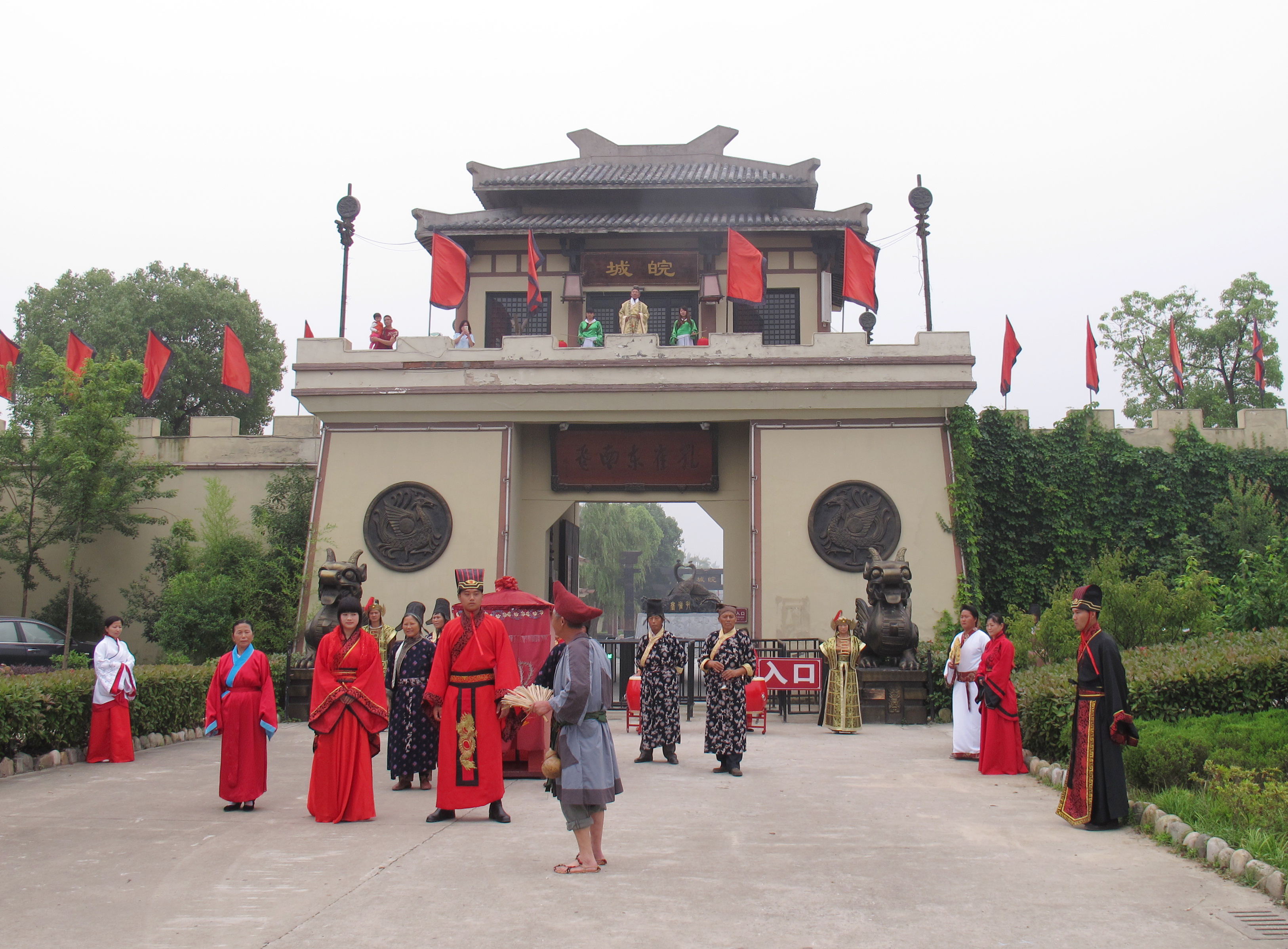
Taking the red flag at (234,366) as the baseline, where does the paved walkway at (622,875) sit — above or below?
below

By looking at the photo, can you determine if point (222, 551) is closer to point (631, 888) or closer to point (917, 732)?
point (917, 732)

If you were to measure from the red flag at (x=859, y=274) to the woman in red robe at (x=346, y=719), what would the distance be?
40.9 feet

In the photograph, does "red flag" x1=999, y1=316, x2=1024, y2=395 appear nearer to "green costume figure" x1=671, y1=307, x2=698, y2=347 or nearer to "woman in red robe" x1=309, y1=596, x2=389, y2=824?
"green costume figure" x1=671, y1=307, x2=698, y2=347

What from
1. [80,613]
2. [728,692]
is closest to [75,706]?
[728,692]

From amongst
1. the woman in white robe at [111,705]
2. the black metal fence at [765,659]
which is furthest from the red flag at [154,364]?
the woman in white robe at [111,705]

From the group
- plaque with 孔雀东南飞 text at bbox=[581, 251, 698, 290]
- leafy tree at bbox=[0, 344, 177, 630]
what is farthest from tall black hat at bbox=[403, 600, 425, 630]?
plaque with 孔雀东南飞 text at bbox=[581, 251, 698, 290]

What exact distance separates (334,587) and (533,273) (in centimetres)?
690

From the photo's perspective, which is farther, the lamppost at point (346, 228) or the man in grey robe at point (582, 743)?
the lamppost at point (346, 228)

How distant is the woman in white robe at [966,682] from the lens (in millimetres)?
10430

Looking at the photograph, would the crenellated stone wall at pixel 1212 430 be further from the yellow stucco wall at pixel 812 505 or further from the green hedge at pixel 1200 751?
the green hedge at pixel 1200 751

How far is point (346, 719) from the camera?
7344 mm

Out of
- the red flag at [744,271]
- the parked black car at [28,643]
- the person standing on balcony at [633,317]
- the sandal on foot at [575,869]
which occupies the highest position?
the red flag at [744,271]

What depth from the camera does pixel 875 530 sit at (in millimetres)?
16859

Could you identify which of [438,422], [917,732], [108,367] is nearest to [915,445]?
[917,732]
